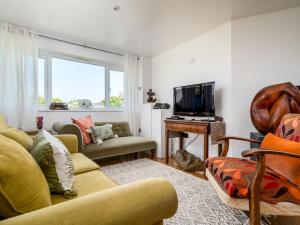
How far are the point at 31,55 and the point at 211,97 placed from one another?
9.61ft

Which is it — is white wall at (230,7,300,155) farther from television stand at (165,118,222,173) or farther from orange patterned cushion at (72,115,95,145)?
orange patterned cushion at (72,115,95,145)

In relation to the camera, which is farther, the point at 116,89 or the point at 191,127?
the point at 116,89

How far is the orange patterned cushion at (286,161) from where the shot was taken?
1.24 m

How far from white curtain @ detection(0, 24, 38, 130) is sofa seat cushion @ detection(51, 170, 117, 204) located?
6.63ft

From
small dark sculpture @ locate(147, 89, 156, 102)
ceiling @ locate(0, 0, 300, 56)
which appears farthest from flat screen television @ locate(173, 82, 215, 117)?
ceiling @ locate(0, 0, 300, 56)

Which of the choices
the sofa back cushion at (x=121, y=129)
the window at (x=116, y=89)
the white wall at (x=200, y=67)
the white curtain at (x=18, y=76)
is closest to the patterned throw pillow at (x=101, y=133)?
the sofa back cushion at (x=121, y=129)

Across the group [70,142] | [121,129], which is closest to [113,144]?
[121,129]

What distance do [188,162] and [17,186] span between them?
2504 mm

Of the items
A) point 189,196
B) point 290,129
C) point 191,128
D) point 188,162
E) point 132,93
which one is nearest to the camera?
point 290,129

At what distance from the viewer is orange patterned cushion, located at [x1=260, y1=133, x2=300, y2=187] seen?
1.24 meters

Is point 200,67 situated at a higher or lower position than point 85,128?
higher

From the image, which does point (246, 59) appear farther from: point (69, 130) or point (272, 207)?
point (69, 130)

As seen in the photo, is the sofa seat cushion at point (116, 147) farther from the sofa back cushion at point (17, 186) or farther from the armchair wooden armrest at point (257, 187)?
the armchair wooden armrest at point (257, 187)

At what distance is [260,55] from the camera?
2.54m
